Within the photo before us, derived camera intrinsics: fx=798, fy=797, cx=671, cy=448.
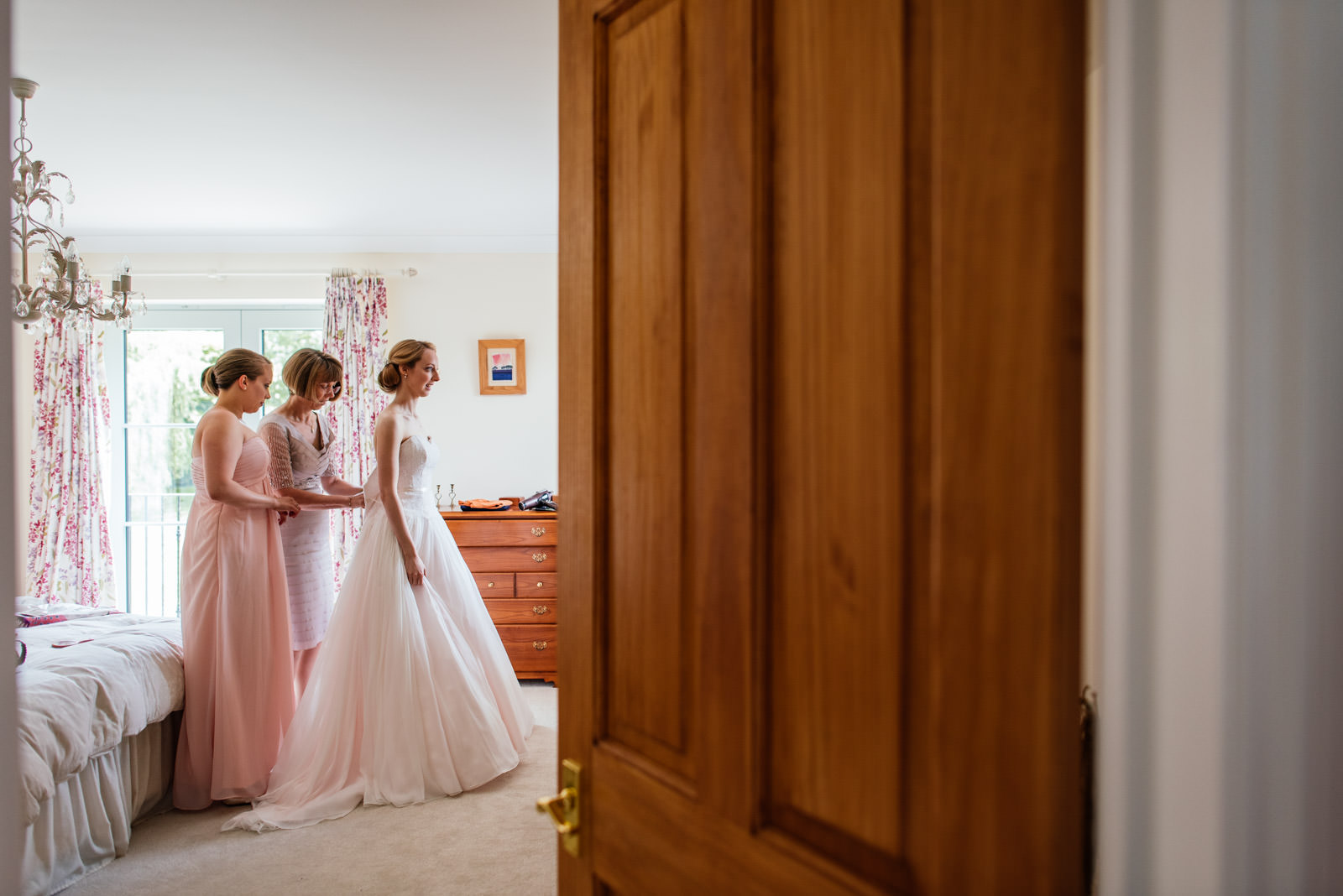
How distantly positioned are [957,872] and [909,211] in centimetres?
48

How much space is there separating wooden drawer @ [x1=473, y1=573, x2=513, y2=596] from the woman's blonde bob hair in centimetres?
160

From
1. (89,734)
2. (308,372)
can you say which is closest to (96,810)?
(89,734)

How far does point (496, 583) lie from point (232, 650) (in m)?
1.80

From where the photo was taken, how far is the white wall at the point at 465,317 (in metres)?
5.35

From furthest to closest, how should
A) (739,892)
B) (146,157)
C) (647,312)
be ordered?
(146,157)
(647,312)
(739,892)

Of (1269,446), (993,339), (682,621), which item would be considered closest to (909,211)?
(993,339)

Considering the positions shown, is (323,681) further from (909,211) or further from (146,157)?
(909,211)

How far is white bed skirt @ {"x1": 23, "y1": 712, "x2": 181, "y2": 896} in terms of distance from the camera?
7.48ft

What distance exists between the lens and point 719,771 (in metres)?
0.78

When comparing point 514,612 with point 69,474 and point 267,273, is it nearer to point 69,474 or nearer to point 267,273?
point 267,273

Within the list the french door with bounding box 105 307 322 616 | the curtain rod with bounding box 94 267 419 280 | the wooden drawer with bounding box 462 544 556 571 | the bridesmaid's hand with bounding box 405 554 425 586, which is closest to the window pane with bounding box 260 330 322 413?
the french door with bounding box 105 307 322 616

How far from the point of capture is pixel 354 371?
5.23 m

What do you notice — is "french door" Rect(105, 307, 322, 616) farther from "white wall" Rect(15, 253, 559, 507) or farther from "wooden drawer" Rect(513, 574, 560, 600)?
"wooden drawer" Rect(513, 574, 560, 600)

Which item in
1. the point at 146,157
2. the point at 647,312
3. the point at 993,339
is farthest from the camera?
the point at 146,157
